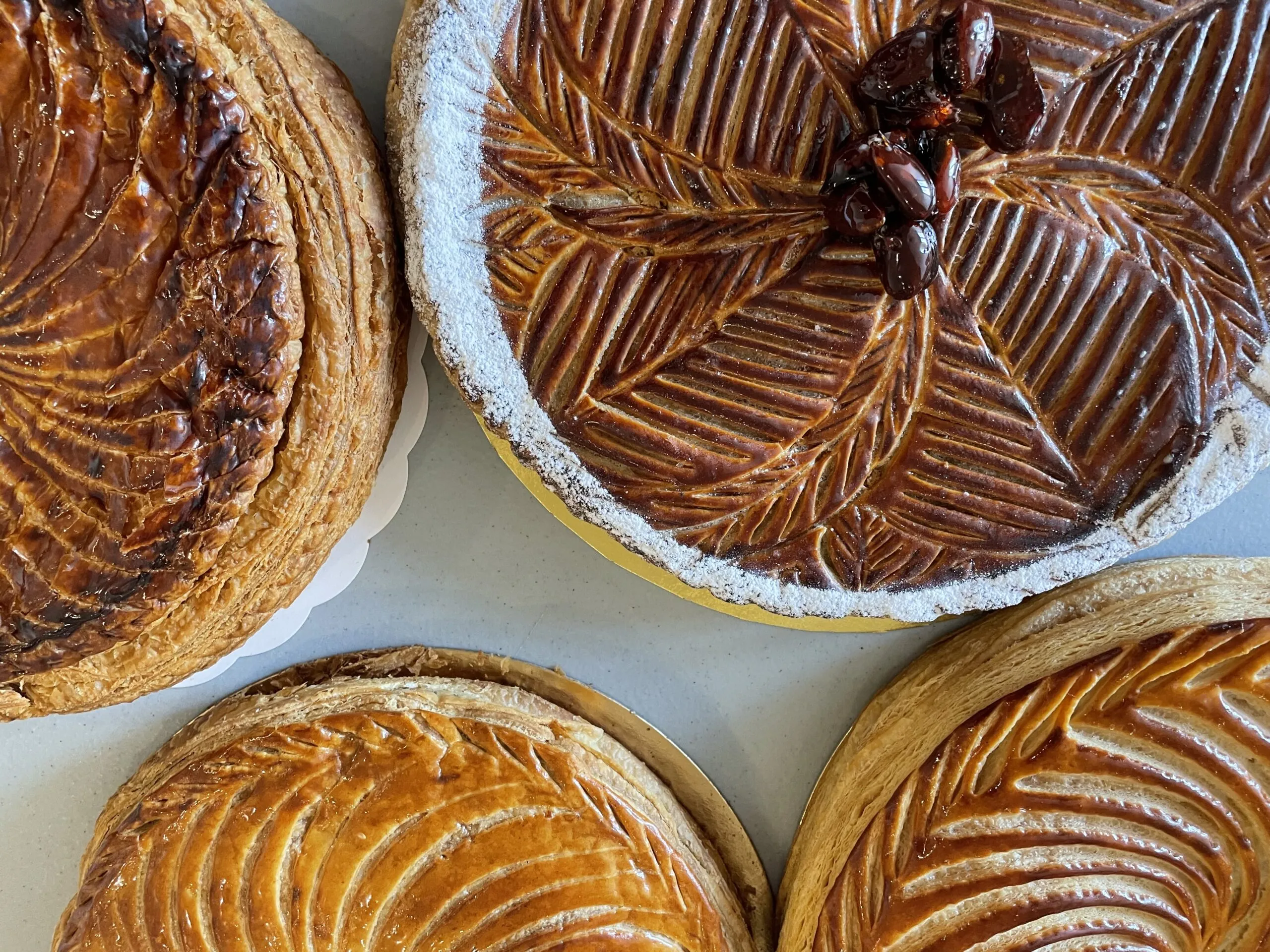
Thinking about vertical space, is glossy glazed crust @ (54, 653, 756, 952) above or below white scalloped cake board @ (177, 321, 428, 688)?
below

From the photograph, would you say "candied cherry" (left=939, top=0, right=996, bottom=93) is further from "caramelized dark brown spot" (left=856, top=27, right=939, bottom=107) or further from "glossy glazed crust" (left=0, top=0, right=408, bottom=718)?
"glossy glazed crust" (left=0, top=0, right=408, bottom=718)

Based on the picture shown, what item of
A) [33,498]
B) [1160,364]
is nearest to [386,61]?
[33,498]

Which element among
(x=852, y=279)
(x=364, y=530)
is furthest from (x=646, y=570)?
(x=852, y=279)

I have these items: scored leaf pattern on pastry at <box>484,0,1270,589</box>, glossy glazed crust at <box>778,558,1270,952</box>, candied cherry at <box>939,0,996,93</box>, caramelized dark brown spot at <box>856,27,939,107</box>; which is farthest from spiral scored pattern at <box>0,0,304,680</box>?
glossy glazed crust at <box>778,558,1270,952</box>

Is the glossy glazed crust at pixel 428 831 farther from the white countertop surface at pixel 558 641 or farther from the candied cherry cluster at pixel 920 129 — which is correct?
the candied cherry cluster at pixel 920 129

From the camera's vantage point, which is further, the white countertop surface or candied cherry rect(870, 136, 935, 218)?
the white countertop surface

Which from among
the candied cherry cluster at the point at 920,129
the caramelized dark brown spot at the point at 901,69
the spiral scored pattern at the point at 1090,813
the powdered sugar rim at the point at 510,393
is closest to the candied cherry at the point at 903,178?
the candied cherry cluster at the point at 920,129
